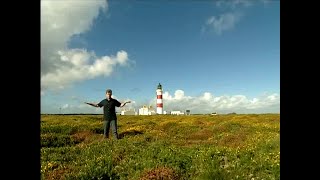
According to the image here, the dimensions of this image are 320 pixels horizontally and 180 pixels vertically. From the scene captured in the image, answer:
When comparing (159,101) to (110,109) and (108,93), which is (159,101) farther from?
(110,109)

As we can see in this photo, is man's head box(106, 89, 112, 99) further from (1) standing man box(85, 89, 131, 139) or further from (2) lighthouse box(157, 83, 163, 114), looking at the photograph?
(2) lighthouse box(157, 83, 163, 114)

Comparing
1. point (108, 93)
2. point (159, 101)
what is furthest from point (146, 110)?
point (108, 93)

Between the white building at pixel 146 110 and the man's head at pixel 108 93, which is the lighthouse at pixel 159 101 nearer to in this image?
the white building at pixel 146 110

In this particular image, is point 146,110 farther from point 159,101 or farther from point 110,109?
point 110,109

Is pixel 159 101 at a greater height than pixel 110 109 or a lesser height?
greater

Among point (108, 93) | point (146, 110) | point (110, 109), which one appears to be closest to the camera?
point (110, 109)

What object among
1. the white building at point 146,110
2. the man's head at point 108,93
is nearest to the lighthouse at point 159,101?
the white building at point 146,110

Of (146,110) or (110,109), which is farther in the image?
(146,110)

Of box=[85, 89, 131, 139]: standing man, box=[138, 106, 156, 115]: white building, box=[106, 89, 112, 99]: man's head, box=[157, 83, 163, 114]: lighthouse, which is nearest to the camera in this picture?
box=[85, 89, 131, 139]: standing man

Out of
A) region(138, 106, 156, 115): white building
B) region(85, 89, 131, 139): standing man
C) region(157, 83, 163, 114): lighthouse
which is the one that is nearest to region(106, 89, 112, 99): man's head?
region(85, 89, 131, 139): standing man

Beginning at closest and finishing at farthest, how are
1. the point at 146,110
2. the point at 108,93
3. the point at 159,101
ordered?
the point at 108,93
the point at 159,101
the point at 146,110
